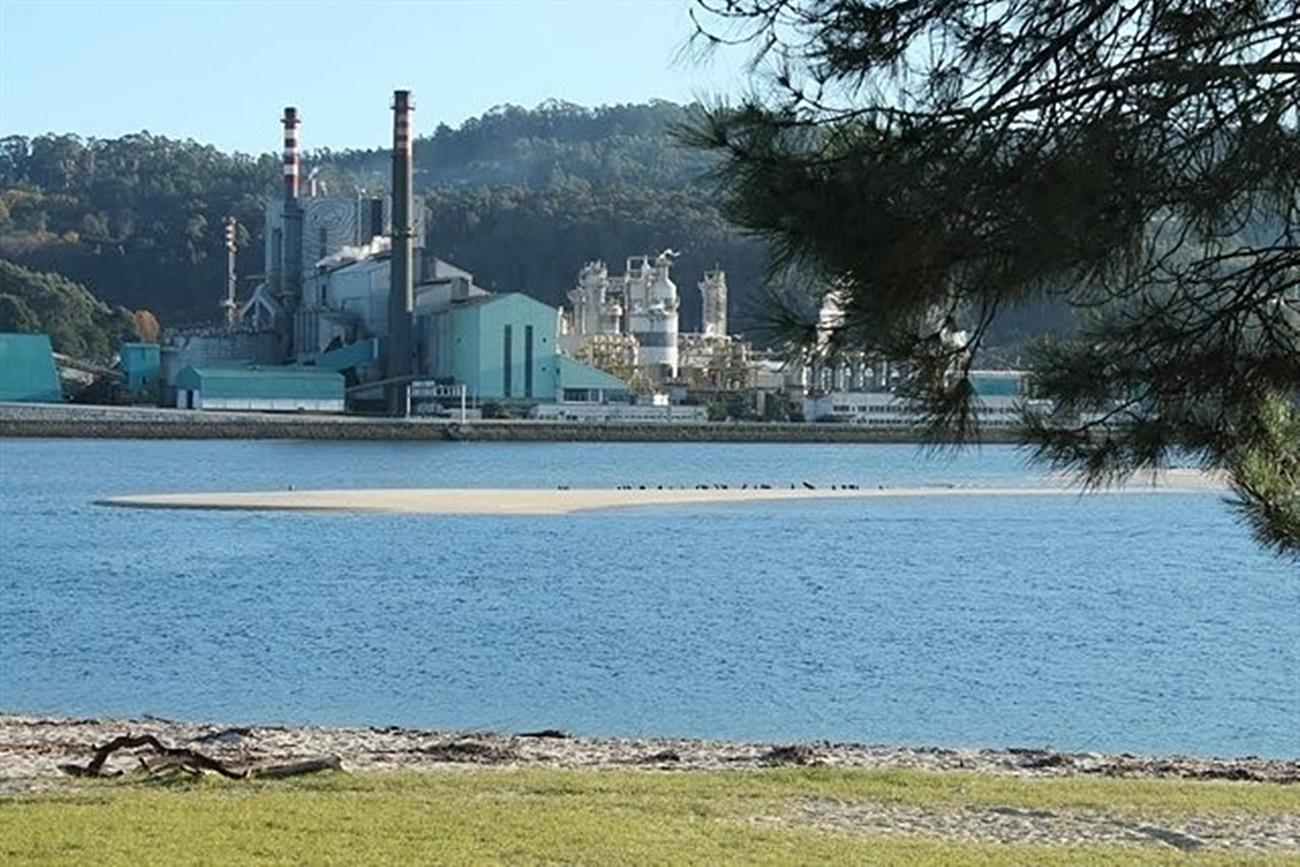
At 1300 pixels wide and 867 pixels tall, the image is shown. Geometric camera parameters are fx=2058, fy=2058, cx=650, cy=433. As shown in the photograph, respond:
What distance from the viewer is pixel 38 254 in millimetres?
Answer: 114500

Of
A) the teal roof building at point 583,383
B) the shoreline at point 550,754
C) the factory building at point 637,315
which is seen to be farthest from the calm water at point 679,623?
the factory building at point 637,315

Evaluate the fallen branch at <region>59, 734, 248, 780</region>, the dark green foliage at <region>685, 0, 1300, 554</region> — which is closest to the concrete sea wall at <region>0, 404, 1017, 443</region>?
the fallen branch at <region>59, 734, 248, 780</region>

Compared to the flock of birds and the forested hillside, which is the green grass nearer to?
the flock of birds

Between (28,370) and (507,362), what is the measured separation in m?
18.8

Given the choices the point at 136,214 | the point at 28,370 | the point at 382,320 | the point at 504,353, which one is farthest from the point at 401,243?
the point at 136,214

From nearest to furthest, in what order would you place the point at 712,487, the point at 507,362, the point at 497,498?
the point at 497,498
the point at 712,487
the point at 507,362

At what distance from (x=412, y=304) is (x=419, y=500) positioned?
3251cm

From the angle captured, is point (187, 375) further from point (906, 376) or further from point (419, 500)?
point (906, 376)

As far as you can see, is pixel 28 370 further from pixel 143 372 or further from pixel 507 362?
pixel 507 362

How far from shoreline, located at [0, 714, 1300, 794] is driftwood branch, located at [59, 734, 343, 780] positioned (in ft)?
0.47

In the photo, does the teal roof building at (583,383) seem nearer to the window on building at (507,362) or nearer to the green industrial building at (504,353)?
the green industrial building at (504,353)

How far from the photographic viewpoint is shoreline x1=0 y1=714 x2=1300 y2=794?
9.94 m

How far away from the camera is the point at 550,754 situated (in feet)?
35.1

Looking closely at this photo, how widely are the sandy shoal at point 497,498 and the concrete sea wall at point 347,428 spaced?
83.2 feet
